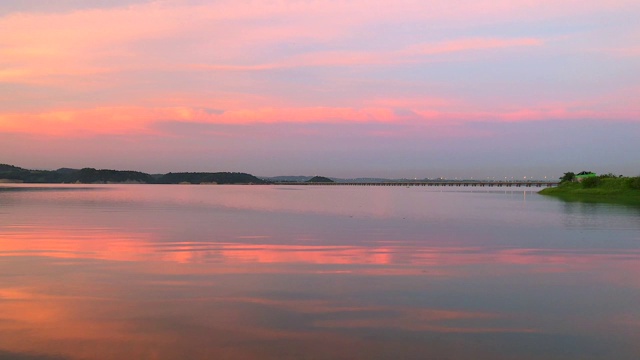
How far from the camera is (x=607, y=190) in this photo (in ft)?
343

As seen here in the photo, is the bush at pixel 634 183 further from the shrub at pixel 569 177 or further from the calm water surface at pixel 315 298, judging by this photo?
the calm water surface at pixel 315 298

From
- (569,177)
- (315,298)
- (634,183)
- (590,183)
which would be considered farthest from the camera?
(569,177)

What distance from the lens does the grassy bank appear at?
9222cm

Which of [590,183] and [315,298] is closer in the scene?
[315,298]

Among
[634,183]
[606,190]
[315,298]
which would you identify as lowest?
[315,298]

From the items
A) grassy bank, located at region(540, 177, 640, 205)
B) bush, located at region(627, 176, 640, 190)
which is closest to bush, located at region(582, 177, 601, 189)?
grassy bank, located at region(540, 177, 640, 205)

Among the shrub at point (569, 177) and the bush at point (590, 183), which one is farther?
the shrub at point (569, 177)

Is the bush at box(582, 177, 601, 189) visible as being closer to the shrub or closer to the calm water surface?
the shrub

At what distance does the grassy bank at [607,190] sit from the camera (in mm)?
92219

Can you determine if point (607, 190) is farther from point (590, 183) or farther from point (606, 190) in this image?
Answer: point (590, 183)

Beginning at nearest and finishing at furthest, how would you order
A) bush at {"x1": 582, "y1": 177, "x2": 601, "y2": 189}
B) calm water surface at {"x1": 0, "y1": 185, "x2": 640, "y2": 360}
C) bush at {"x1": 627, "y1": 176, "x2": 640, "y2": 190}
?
calm water surface at {"x1": 0, "y1": 185, "x2": 640, "y2": 360} → bush at {"x1": 627, "y1": 176, "x2": 640, "y2": 190} → bush at {"x1": 582, "y1": 177, "x2": 601, "y2": 189}

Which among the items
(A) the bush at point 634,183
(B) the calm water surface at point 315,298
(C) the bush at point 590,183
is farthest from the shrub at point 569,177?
(B) the calm water surface at point 315,298

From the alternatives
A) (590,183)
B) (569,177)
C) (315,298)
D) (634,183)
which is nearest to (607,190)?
(634,183)

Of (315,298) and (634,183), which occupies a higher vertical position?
(634,183)
